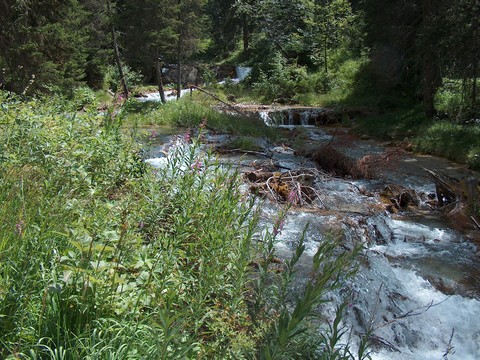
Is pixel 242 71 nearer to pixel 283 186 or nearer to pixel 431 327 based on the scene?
pixel 283 186

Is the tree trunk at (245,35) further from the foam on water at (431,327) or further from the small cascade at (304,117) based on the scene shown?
the foam on water at (431,327)

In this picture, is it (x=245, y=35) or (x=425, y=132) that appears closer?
(x=425, y=132)

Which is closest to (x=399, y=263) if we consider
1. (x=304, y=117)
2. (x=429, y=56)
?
(x=429, y=56)

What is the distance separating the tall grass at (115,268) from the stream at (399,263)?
0.71m

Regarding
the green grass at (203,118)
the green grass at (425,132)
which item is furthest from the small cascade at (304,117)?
the green grass at (203,118)

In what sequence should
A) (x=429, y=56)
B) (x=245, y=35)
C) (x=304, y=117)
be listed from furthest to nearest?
(x=245, y=35)
(x=304, y=117)
(x=429, y=56)

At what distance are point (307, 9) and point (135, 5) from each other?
57.1ft

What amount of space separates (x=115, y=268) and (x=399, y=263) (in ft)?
15.0

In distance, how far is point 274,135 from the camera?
46.3ft

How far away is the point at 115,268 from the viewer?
223cm

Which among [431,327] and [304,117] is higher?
[304,117]

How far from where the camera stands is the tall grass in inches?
79.0

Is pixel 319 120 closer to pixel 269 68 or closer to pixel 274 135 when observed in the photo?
pixel 274 135

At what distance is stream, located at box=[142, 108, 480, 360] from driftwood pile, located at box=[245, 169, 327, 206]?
0.17 metres
